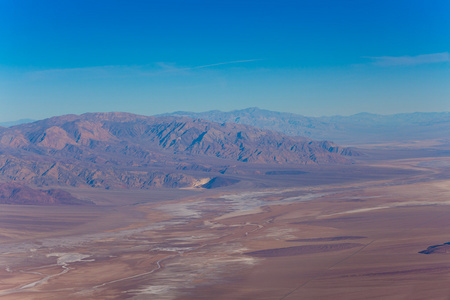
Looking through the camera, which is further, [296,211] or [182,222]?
[296,211]

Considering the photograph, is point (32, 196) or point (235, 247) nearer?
point (235, 247)

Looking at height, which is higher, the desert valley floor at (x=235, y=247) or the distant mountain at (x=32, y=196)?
the distant mountain at (x=32, y=196)

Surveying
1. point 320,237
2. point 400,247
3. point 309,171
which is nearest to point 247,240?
point 320,237

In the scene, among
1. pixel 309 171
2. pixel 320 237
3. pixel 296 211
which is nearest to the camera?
pixel 320 237

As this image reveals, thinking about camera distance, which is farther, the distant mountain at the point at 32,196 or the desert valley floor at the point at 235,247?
the distant mountain at the point at 32,196

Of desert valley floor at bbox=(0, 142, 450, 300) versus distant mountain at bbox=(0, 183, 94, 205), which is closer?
desert valley floor at bbox=(0, 142, 450, 300)

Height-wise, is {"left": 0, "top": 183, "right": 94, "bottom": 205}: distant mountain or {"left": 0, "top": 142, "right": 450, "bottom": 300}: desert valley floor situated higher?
{"left": 0, "top": 183, "right": 94, "bottom": 205}: distant mountain

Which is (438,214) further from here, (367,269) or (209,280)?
(209,280)

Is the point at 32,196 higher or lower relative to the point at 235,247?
higher
